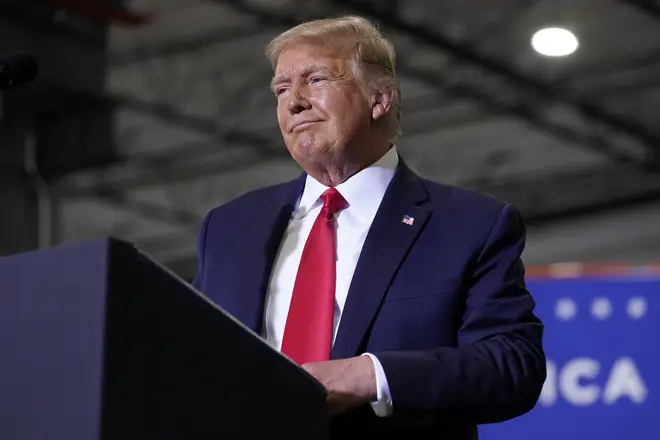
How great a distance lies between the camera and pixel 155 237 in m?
14.8

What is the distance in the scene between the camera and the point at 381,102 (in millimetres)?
1961

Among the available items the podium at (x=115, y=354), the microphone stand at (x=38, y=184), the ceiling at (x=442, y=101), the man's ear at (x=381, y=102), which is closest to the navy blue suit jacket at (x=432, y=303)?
the man's ear at (x=381, y=102)

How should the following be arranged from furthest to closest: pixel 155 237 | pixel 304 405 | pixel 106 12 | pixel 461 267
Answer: pixel 155 237, pixel 106 12, pixel 461 267, pixel 304 405

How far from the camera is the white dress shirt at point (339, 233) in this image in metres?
1.72

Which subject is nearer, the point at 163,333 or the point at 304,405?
the point at 163,333

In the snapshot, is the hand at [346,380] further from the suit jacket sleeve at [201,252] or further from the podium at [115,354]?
the suit jacket sleeve at [201,252]

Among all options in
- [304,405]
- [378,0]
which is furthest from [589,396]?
[378,0]

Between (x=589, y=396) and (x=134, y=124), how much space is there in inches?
348

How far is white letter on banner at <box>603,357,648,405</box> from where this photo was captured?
2732 mm

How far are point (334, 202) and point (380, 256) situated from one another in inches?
6.5

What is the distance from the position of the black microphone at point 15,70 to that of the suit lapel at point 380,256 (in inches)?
20.6

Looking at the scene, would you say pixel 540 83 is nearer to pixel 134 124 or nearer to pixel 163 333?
pixel 134 124

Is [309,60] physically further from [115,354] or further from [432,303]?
[115,354]

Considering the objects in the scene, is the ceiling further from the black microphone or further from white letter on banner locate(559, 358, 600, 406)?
the black microphone
